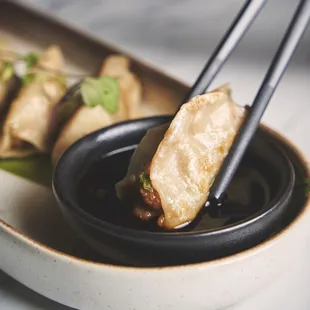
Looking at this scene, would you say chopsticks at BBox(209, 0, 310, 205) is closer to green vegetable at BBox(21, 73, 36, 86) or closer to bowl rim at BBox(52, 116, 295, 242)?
bowl rim at BBox(52, 116, 295, 242)

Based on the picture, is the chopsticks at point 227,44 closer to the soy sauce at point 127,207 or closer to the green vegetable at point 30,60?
the soy sauce at point 127,207

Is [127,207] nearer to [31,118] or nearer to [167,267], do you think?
[167,267]

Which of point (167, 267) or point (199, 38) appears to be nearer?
point (167, 267)

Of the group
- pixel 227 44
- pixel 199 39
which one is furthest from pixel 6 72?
pixel 199 39

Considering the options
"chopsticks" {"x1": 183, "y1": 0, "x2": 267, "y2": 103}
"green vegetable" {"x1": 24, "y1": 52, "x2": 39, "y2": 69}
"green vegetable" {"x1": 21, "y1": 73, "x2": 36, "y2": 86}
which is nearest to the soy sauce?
"chopsticks" {"x1": 183, "y1": 0, "x2": 267, "y2": 103}

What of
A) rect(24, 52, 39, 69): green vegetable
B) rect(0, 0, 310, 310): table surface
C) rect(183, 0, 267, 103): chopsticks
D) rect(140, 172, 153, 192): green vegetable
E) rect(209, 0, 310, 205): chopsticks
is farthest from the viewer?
rect(0, 0, 310, 310): table surface

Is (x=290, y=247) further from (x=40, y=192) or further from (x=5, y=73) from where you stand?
(x=5, y=73)

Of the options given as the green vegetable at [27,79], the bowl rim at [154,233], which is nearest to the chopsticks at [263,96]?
the bowl rim at [154,233]
